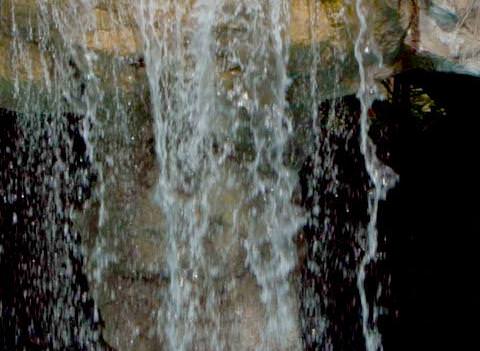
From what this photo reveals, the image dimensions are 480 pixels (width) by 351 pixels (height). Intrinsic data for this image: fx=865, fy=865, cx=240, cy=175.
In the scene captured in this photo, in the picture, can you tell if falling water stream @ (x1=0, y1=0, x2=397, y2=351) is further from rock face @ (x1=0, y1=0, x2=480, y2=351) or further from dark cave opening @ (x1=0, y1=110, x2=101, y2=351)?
dark cave opening @ (x1=0, y1=110, x2=101, y2=351)

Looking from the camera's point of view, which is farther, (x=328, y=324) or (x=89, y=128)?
(x=328, y=324)

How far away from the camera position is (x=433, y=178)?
14.6 ft

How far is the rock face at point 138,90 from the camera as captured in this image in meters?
2.86

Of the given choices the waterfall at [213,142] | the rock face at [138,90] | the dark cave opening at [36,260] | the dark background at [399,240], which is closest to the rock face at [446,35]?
the rock face at [138,90]

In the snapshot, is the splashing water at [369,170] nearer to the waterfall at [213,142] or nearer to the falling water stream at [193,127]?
the falling water stream at [193,127]

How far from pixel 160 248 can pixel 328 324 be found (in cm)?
160

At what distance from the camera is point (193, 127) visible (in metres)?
2.95

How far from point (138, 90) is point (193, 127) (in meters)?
0.22

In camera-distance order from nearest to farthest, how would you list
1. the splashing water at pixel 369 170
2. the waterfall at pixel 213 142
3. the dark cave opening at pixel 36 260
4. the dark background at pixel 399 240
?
1. the waterfall at pixel 213 142
2. the splashing water at pixel 369 170
3. the dark cave opening at pixel 36 260
4. the dark background at pixel 399 240

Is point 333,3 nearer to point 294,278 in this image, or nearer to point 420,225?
point 294,278

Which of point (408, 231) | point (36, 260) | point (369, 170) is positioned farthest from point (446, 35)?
point (36, 260)

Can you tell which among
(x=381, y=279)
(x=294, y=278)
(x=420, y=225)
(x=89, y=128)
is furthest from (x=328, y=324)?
(x=89, y=128)

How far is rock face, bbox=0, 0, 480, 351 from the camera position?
9.37 feet

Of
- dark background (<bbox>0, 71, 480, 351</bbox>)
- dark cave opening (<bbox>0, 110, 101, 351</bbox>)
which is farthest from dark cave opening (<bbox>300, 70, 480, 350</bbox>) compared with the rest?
dark cave opening (<bbox>0, 110, 101, 351</bbox>)
